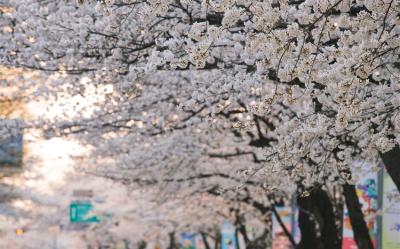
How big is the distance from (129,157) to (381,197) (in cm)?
601

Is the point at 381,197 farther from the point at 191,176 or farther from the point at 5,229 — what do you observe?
the point at 5,229

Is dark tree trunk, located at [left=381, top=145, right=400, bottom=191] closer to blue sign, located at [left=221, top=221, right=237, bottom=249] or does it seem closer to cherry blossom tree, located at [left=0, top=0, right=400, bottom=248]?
cherry blossom tree, located at [left=0, top=0, right=400, bottom=248]

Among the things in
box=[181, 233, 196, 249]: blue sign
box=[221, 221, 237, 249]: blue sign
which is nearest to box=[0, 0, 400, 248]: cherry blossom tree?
box=[221, 221, 237, 249]: blue sign

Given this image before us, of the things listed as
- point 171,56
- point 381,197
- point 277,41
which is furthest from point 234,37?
point 381,197

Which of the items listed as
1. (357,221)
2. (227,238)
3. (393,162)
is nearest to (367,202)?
(357,221)

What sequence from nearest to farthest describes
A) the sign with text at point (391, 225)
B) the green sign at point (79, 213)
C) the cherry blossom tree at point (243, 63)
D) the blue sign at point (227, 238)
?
the cherry blossom tree at point (243, 63)
the sign with text at point (391, 225)
the green sign at point (79, 213)
the blue sign at point (227, 238)

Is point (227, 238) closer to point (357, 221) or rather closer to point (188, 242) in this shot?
point (188, 242)

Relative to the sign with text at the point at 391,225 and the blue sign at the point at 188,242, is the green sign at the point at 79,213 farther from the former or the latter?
the sign with text at the point at 391,225

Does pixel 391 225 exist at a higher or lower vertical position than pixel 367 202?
lower

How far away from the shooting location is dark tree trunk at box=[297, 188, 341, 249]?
14.3 m

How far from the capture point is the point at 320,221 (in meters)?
14.2

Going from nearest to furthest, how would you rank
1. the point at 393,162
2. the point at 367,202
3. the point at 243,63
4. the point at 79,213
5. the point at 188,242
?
the point at 393,162
the point at 243,63
the point at 367,202
the point at 79,213
the point at 188,242

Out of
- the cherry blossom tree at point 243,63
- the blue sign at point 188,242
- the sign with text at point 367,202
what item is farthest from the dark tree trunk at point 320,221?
the blue sign at point 188,242

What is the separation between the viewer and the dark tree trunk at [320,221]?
14281 mm
